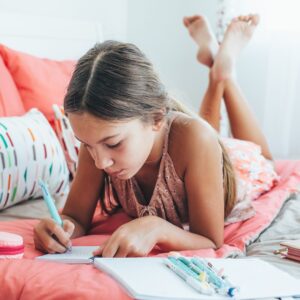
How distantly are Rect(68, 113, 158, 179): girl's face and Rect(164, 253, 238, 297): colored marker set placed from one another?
0.22 meters

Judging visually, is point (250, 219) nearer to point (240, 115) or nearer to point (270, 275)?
point (270, 275)

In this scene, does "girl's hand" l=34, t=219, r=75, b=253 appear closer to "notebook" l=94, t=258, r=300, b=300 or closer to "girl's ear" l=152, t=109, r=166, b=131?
"notebook" l=94, t=258, r=300, b=300

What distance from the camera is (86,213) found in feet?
4.27

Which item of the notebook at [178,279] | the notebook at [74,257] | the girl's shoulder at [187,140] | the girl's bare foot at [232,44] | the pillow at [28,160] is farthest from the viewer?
the girl's bare foot at [232,44]

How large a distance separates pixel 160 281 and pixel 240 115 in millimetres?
1298

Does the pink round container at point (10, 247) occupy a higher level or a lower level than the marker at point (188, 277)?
lower

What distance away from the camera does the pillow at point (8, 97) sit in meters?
1.71

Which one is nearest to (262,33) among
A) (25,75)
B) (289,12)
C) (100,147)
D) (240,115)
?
(289,12)

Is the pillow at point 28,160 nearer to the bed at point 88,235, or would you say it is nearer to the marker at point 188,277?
the bed at point 88,235

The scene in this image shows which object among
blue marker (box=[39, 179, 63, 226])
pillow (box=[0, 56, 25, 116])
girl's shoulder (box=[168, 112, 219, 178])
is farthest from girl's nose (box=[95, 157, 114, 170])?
pillow (box=[0, 56, 25, 116])

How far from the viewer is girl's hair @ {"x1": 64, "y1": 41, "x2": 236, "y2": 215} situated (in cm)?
100

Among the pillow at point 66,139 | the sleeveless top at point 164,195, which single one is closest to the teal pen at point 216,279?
the sleeveless top at point 164,195

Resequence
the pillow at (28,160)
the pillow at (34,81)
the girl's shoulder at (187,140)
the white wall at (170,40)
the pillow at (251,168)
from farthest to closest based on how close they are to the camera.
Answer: the white wall at (170,40)
the pillow at (34,81)
the pillow at (251,168)
the pillow at (28,160)
the girl's shoulder at (187,140)

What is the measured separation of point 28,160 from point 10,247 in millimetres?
511
